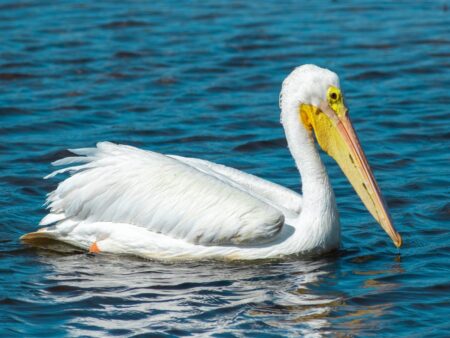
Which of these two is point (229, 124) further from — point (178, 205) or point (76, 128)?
point (178, 205)

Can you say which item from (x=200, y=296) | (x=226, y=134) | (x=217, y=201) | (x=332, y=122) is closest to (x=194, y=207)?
(x=217, y=201)

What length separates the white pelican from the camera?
6469 millimetres

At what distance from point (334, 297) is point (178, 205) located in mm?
1114

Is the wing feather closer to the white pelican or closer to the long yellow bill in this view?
the white pelican

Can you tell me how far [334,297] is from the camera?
19.5 ft

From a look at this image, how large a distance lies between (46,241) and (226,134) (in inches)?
102

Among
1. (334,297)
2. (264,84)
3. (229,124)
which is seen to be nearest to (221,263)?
(334,297)

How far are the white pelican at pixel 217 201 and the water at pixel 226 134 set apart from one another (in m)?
0.12

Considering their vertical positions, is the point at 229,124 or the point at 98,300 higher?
the point at 229,124

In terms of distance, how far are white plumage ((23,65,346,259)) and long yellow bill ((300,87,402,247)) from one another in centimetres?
7

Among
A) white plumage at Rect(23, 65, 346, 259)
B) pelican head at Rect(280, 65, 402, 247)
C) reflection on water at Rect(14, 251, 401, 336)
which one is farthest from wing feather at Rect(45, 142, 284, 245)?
pelican head at Rect(280, 65, 402, 247)

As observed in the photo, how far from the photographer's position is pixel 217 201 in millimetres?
6441

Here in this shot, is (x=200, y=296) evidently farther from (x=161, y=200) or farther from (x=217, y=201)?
(x=161, y=200)

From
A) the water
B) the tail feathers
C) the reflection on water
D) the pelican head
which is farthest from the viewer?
the tail feathers
